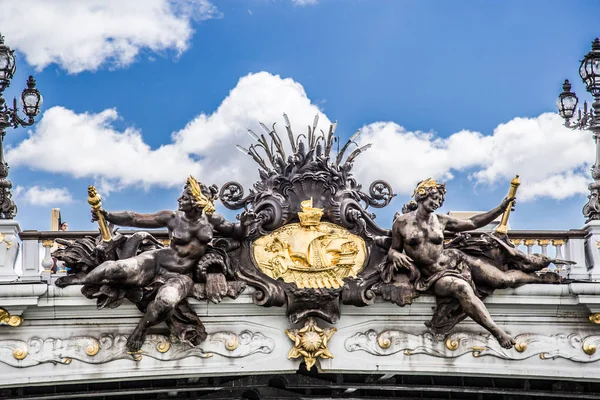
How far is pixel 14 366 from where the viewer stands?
16688 mm

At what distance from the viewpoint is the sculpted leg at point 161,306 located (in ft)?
52.9

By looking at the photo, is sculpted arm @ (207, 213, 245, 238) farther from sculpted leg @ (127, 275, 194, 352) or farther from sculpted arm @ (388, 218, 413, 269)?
sculpted arm @ (388, 218, 413, 269)

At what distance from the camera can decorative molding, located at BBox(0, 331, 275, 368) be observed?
1672cm

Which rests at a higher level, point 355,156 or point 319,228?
point 355,156

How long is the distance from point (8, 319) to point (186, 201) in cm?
297

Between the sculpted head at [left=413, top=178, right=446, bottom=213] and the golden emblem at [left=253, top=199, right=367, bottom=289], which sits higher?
the sculpted head at [left=413, top=178, right=446, bottom=213]

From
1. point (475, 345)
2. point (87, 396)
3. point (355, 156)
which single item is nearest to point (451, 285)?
point (475, 345)

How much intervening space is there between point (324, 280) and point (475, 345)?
240cm

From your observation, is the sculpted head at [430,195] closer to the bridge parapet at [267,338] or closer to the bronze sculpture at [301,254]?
→ the bronze sculpture at [301,254]

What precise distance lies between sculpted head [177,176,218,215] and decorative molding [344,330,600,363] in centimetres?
285

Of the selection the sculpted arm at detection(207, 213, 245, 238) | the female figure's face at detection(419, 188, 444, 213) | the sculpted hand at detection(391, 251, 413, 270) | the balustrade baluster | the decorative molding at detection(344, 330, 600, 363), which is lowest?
the decorative molding at detection(344, 330, 600, 363)

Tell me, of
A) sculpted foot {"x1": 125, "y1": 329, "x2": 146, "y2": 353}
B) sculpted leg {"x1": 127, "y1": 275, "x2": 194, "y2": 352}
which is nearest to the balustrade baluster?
sculpted leg {"x1": 127, "y1": 275, "x2": 194, "y2": 352}

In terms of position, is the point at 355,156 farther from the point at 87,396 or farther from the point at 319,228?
the point at 87,396

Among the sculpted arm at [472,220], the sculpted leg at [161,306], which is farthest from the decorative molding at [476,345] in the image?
the sculpted leg at [161,306]
